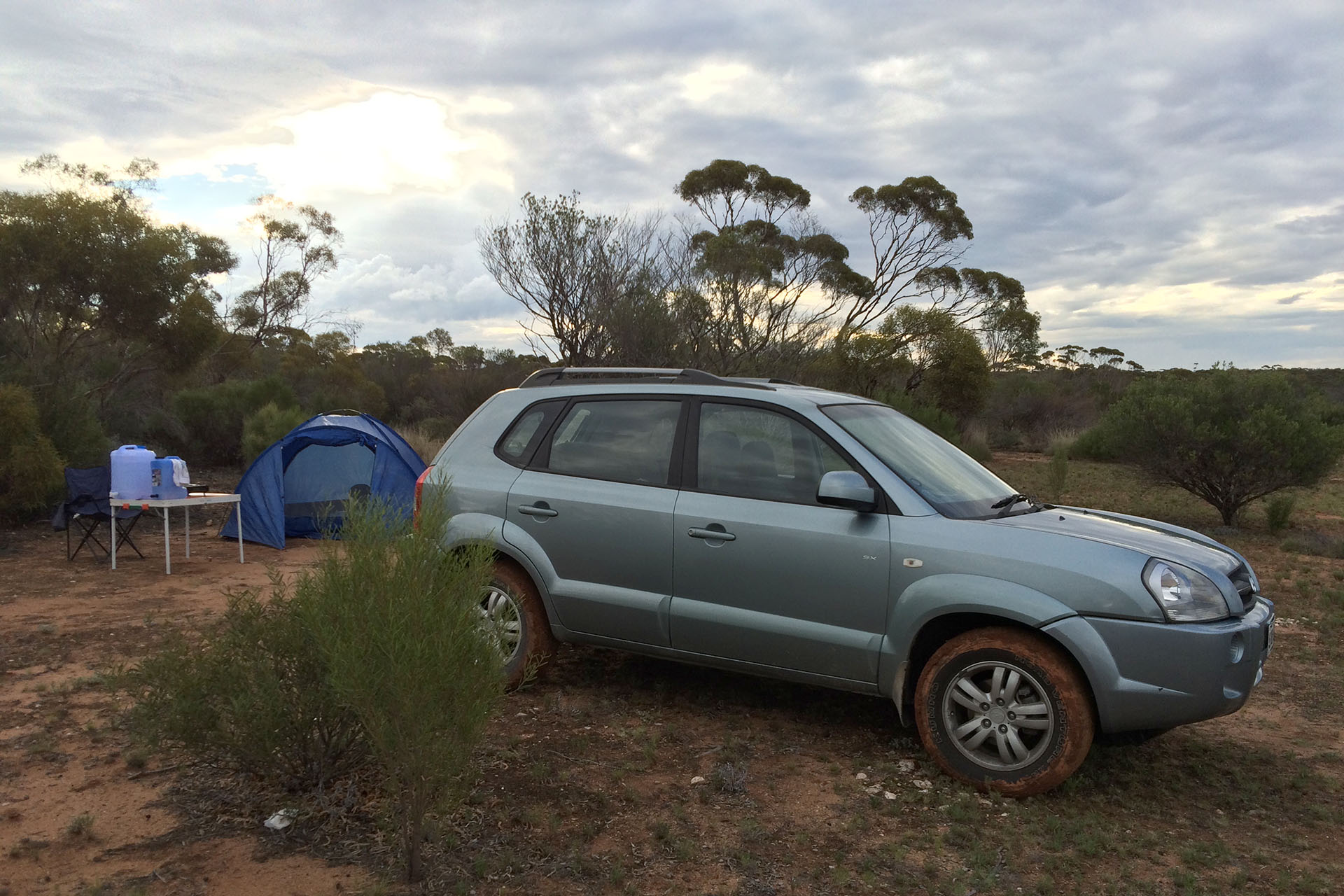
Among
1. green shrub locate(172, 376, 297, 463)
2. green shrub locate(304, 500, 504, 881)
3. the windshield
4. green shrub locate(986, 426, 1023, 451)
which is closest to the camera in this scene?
green shrub locate(304, 500, 504, 881)

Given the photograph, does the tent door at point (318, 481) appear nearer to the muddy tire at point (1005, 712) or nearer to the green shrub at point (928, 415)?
the muddy tire at point (1005, 712)

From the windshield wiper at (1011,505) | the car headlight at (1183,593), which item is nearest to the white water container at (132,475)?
the windshield wiper at (1011,505)

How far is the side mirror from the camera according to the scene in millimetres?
4262

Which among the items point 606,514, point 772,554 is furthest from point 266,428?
point 772,554

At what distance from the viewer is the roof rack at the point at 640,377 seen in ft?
16.9

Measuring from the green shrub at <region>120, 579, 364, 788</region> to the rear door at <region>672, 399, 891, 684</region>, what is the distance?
1.78m

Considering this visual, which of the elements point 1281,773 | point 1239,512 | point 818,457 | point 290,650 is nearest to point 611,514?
point 818,457

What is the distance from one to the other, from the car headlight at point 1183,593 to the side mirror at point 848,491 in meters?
1.19

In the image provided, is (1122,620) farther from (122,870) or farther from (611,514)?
(122,870)

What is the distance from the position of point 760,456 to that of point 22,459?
1042 cm

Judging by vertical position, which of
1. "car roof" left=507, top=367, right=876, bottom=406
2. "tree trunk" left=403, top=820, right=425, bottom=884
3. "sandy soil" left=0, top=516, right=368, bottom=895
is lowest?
"sandy soil" left=0, top=516, right=368, bottom=895

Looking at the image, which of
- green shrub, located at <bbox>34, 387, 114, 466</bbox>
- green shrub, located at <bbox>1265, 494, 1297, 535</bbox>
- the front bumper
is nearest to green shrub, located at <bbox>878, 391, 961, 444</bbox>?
green shrub, located at <bbox>1265, 494, 1297, 535</bbox>

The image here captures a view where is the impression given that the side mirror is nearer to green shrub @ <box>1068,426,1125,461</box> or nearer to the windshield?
the windshield

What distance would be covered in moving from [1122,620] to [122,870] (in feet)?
13.1
